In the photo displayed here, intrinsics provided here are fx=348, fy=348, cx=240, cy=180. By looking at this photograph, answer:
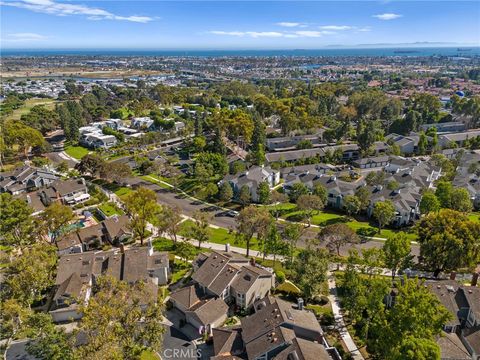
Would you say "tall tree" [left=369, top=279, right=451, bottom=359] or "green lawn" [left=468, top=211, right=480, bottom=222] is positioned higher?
"tall tree" [left=369, top=279, right=451, bottom=359]

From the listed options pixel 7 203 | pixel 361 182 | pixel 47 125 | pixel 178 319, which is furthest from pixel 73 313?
pixel 47 125

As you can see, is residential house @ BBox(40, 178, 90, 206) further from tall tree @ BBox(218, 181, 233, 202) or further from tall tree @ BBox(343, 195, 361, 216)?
tall tree @ BBox(343, 195, 361, 216)

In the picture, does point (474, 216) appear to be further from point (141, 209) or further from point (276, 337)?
point (141, 209)

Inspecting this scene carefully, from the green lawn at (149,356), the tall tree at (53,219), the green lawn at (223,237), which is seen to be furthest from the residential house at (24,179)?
the green lawn at (149,356)

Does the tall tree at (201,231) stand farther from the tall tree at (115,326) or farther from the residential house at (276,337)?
the tall tree at (115,326)

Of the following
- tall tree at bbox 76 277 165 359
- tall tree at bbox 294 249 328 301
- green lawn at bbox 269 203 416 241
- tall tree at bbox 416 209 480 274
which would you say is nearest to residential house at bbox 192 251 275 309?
tall tree at bbox 294 249 328 301

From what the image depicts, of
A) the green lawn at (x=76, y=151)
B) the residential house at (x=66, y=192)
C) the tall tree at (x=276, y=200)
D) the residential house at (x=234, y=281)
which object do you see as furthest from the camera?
the green lawn at (x=76, y=151)
